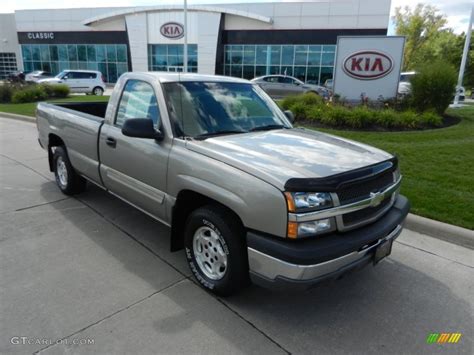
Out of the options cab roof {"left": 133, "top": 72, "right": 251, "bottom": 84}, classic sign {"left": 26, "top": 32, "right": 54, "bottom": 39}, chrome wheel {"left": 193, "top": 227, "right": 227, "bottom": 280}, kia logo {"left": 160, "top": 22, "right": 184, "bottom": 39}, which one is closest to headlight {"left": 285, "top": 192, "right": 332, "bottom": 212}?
chrome wheel {"left": 193, "top": 227, "right": 227, "bottom": 280}

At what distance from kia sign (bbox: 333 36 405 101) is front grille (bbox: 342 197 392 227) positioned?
10637 millimetres

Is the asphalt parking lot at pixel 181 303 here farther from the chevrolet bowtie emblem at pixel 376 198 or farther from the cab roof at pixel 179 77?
the cab roof at pixel 179 77

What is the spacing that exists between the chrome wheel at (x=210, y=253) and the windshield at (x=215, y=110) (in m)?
0.90

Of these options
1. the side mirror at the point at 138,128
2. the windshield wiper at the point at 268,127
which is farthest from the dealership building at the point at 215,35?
the side mirror at the point at 138,128

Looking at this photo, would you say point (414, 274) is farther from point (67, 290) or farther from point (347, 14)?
point (347, 14)

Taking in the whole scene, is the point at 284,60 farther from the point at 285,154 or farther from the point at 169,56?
the point at 285,154

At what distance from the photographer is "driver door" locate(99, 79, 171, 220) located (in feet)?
11.2

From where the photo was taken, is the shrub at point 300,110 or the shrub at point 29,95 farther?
the shrub at point 29,95

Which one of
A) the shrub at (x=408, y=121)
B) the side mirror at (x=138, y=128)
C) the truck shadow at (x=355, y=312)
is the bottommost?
the truck shadow at (x=355, y=312)

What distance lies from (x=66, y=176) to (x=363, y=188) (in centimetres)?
435

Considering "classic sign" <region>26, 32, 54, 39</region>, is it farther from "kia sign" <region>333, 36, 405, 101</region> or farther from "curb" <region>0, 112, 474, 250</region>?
"curb" <region>0, 112, 474, 250</region>

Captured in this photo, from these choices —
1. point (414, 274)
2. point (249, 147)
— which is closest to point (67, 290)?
point (249, 147)

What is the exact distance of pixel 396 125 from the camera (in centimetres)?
999

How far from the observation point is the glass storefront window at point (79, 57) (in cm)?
4056
